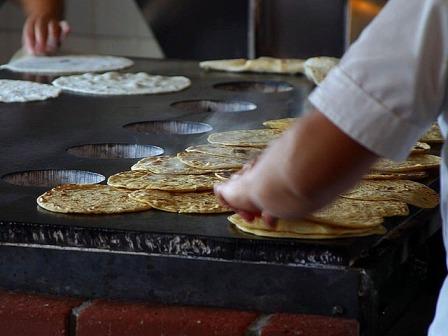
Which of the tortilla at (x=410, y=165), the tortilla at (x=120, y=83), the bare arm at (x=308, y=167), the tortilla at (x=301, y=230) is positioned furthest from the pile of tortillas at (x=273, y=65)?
the bare arm at (x=308, y=167)

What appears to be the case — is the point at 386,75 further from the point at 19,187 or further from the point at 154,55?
the point at 154,55

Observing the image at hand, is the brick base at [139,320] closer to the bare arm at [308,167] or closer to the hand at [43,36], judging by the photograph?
the bare arm at [308,167]

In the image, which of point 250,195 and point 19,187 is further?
point 19,187

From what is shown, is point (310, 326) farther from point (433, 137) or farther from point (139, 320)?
point (433, 137)

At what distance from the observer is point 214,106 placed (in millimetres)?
2855

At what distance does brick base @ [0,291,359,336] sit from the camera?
138cm

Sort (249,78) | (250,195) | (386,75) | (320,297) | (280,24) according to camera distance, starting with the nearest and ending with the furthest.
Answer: (386,75) → (250,195) → (320,297) → (249,78) → (280,24)

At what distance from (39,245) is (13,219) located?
8 centimetres

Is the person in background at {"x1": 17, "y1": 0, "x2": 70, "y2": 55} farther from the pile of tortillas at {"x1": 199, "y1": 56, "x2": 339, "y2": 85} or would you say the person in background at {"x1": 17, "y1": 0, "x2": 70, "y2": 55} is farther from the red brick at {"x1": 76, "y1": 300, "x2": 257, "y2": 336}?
the red brick at {"x1": 76, "y1": 300, "x2": 257, "y2": 336}

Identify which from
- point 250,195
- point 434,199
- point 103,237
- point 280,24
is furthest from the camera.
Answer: point 280,24

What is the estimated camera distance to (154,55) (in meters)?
5.46

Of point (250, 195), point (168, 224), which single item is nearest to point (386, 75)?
point (250, 195)

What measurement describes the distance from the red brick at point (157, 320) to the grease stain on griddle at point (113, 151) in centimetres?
75

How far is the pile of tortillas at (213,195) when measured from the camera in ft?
4.78
